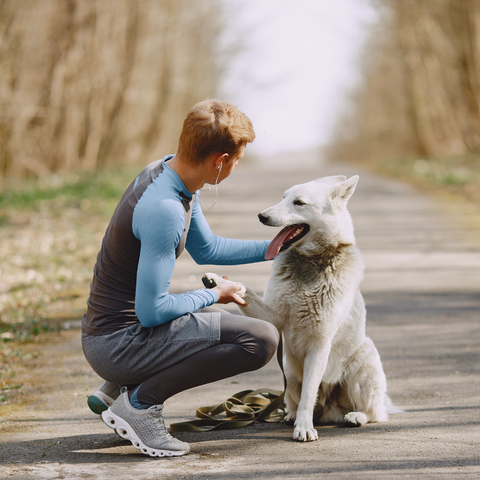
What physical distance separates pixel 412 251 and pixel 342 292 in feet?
21.7

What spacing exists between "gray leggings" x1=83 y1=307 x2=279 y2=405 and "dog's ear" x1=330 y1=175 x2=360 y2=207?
0.97 m

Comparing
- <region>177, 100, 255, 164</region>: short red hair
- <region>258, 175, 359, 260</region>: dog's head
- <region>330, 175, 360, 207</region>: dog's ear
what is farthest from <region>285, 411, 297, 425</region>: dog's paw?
<region>177, 100, 255, 164</region>: short red hair

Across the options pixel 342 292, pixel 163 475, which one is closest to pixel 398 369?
pixel 342 292

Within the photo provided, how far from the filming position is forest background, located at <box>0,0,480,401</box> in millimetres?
8648

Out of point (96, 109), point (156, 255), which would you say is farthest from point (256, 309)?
point (96, 109)

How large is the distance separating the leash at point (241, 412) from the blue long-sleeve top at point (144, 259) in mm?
821

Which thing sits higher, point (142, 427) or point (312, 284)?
point (312, 284)

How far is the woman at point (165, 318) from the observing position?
10.6ft

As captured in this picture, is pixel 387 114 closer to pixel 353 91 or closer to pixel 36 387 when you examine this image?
pixel 353 91

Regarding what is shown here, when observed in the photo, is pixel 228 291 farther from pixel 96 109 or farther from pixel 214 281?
pixel 96 109

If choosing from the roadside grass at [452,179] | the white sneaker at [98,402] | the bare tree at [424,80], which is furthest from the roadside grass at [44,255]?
the bare tree at [424,80]

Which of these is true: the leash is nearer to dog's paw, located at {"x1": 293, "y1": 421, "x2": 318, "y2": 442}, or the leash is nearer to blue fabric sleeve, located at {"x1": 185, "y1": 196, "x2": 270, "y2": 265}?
dog's paw, located at {"x1": 293, "y1": 421, "x2": 318, "y2": 442}

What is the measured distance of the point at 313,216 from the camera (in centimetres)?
387

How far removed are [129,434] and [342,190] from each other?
1.85 meters
